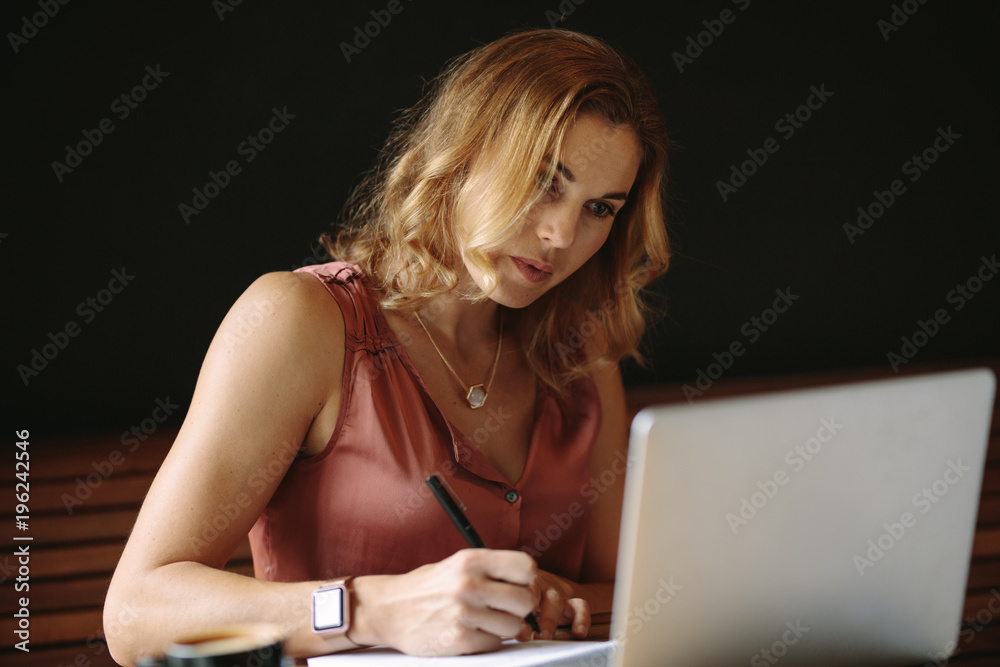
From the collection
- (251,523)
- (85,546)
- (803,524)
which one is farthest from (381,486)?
(85,546)

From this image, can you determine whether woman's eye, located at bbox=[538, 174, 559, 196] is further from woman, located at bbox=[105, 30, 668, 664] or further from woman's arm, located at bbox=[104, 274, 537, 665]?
woman's arm, located at bbox=[104, 274, 537, 665]

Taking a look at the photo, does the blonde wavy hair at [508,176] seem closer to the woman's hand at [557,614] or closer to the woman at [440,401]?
the woman at [440,401]

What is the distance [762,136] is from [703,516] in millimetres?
2739

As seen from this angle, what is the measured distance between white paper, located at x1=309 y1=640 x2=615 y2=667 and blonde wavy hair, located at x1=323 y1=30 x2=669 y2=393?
595mm

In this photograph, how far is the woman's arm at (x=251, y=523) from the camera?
93cm

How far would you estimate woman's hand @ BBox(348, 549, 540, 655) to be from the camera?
0.91m

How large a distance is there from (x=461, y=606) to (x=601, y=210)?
0.73 meters

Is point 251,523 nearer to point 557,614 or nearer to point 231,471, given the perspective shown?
point 231,471

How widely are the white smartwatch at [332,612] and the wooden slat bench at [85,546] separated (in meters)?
1.10

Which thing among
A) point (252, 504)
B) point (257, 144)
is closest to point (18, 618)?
point (252, 504)

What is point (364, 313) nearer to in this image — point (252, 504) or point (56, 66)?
point (252, 504)

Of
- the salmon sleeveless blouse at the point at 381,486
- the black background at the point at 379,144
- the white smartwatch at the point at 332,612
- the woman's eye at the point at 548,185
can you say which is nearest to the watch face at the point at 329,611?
the white smartwatch at the point at 332,612

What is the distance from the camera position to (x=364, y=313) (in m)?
1.38

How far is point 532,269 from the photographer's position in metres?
1.41
